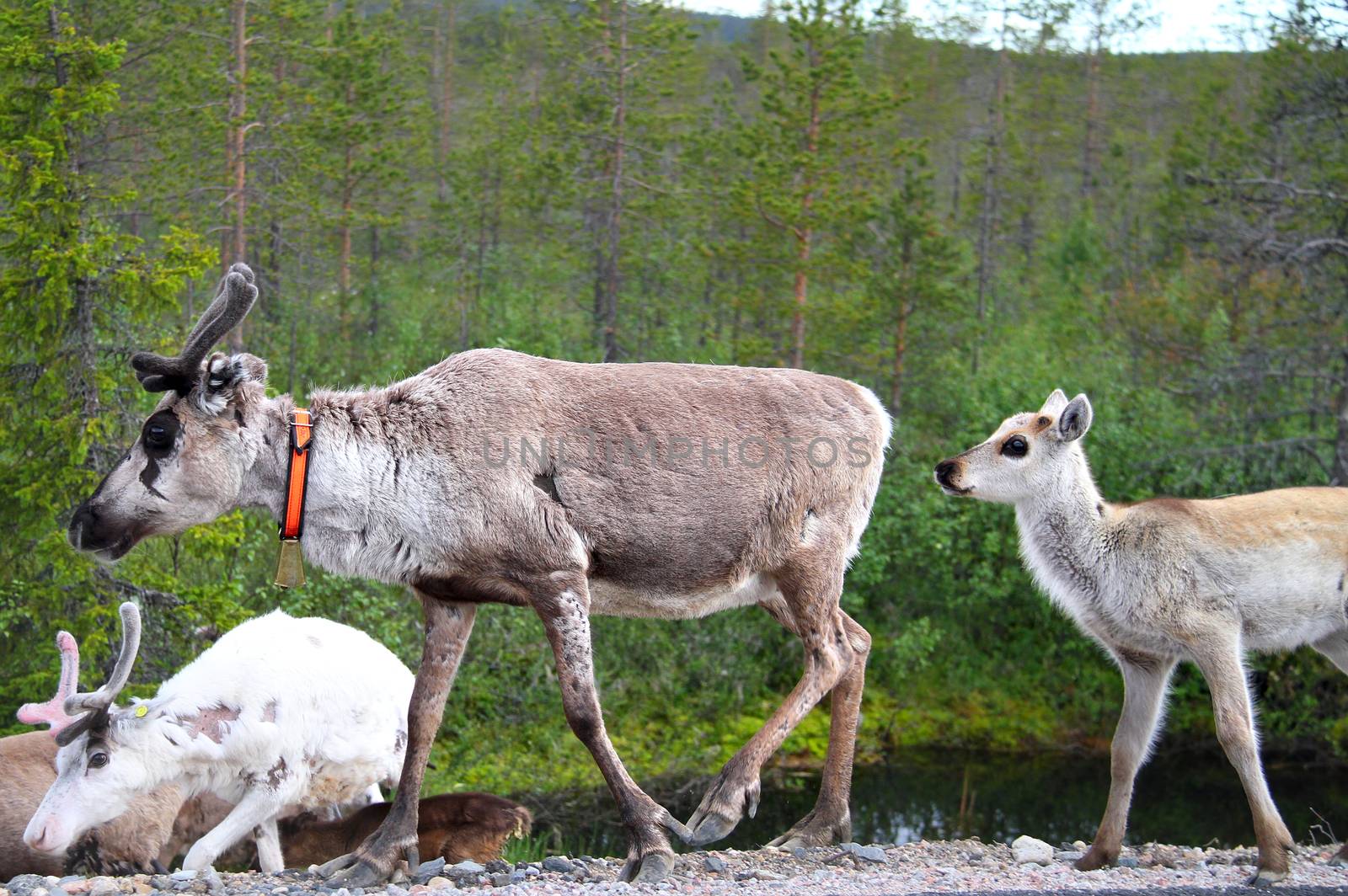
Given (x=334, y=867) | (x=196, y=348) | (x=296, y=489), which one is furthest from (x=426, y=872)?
(x=196, y=348)

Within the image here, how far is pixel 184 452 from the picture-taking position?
745 centimetres

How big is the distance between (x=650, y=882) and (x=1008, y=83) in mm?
42816

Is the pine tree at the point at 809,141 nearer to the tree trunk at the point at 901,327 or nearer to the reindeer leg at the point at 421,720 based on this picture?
the tree trunk at the point at 901,327

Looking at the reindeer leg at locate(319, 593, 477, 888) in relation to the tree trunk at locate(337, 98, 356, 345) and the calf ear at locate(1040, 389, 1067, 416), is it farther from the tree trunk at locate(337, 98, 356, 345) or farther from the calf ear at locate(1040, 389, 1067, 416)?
the tree trunk at locate(337, 98, 356, 345)


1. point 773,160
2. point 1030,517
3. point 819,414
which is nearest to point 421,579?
point 819,414

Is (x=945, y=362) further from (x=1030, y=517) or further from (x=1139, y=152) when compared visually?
(x=1139, y=152)

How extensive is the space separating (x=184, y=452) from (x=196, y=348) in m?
0.57

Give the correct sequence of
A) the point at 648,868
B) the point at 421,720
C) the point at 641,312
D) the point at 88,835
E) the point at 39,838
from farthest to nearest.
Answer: the point at 641,312 < the point at 88,835 < the point at 39,838 < the point at 421,720 < the point at 648,868

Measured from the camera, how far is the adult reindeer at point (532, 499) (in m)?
7.46

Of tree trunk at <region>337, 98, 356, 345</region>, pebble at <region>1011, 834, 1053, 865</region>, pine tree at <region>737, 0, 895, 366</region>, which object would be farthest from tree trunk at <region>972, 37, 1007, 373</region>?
pebble at <region>1011, 834, 1053, 865</region>

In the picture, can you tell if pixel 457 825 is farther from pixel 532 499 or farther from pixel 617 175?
pixel 617 175

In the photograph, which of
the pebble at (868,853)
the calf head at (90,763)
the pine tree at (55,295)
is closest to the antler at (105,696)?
the calf head at (90,763)

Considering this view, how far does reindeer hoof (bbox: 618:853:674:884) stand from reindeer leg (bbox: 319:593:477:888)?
4.17 feet

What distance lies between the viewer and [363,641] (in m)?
10.3
